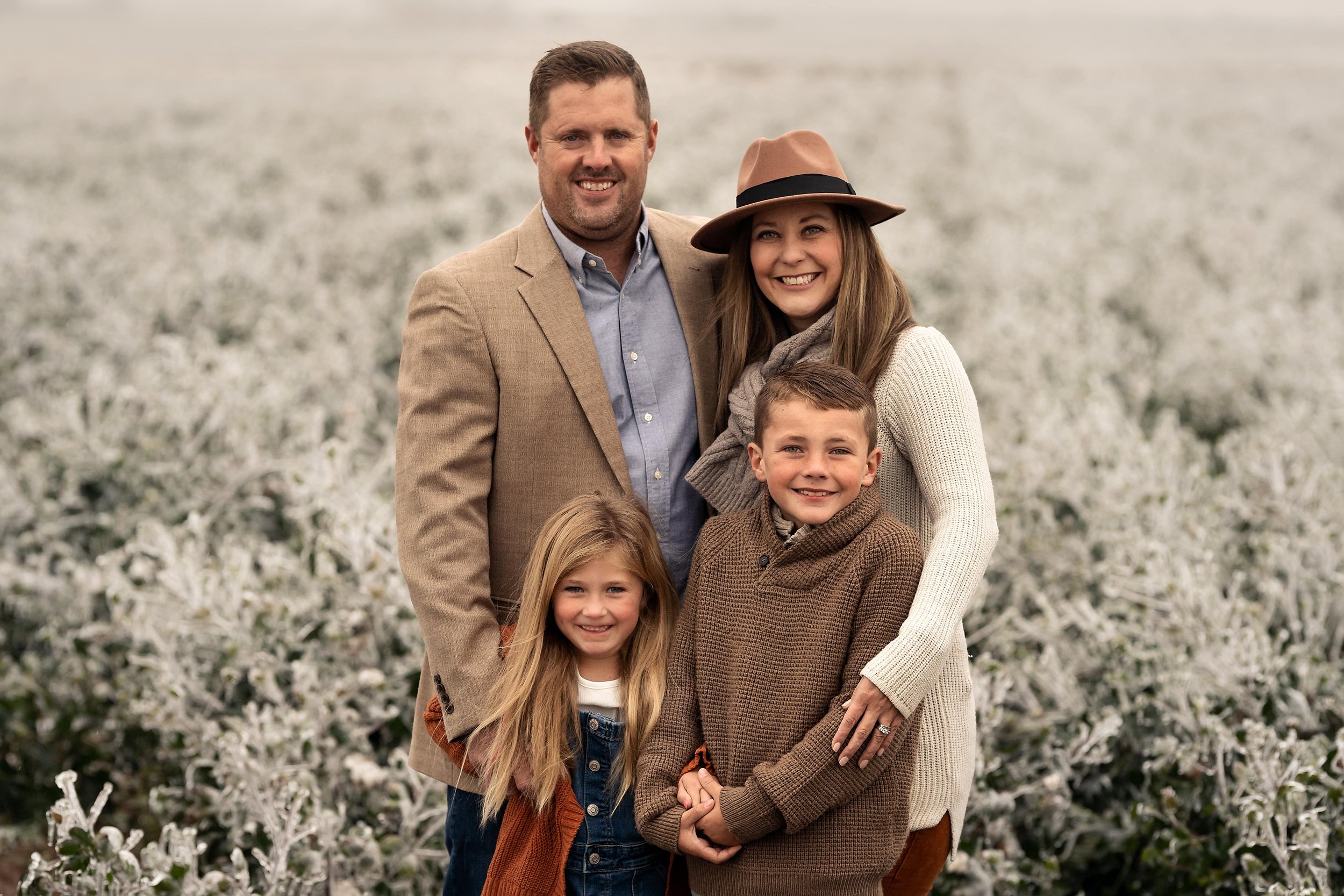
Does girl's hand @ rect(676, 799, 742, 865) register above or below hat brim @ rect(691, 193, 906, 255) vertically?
below

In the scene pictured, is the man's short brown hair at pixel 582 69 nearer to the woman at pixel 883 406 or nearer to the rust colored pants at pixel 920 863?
the woman at pixel 883 406

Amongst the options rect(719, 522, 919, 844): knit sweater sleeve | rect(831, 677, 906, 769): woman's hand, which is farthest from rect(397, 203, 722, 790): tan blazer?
rect(831, 677, 906, 769): woman's hand

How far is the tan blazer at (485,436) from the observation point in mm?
2365

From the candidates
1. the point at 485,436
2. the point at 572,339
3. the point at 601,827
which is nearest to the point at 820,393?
the point at 572,339

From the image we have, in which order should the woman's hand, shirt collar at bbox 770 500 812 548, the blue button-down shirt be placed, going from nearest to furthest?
the woman's hand → shirt collar at bbox 770 500 812 548 → the blue button-down shirt

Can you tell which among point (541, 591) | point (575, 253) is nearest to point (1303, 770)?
point (541, 591)

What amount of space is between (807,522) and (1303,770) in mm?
1740

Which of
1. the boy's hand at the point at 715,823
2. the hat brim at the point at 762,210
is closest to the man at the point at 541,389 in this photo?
the hat brim at the point at 762,210

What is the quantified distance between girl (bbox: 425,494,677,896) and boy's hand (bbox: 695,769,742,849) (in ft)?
0.63

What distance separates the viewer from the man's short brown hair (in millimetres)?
2420

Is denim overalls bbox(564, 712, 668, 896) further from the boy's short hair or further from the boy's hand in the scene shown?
the boy's short hair

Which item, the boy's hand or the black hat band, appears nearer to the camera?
the boy's hand

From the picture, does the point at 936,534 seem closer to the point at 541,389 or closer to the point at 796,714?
the point at 796,714

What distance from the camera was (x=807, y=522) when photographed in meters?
2.12
